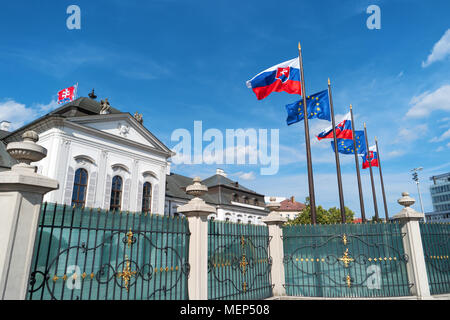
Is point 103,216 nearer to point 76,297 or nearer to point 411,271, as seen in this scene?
point 76,297

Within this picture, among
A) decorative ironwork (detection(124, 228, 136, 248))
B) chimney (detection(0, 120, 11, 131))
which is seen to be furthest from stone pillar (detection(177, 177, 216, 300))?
chimney (detection(0, 120, 11, 131))

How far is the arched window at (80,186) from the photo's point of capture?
61.7ft

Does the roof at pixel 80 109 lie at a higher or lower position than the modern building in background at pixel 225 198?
higher

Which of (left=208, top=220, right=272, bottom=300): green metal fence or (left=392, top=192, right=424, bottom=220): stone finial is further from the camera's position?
(left=392, top=192, right=424, bottom=220): stone finial

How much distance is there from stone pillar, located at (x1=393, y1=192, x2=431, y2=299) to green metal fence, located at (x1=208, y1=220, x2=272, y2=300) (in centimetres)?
370

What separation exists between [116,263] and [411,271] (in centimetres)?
734

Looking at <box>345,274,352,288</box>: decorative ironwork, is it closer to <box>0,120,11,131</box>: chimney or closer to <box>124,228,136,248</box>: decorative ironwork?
<box>124,228,136,248</box>: decorative ironwork

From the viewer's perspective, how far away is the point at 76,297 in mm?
4340

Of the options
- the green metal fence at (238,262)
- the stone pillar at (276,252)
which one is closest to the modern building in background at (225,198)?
the stone pillar at (276,252)

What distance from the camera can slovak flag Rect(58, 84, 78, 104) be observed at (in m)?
25.8

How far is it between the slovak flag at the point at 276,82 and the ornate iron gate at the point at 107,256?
7.02 m

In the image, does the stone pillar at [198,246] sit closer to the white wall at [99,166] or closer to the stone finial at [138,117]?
the white wall at [99,166]

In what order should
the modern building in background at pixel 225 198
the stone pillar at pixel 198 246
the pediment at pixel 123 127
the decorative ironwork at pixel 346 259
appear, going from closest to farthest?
the stone pillar at pixel 198 246 < the decorative ironwork at pixel 346 259 < the pediment at pixel 123 127 < the modern building in background at pixel 225 198

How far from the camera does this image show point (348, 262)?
770 cm
